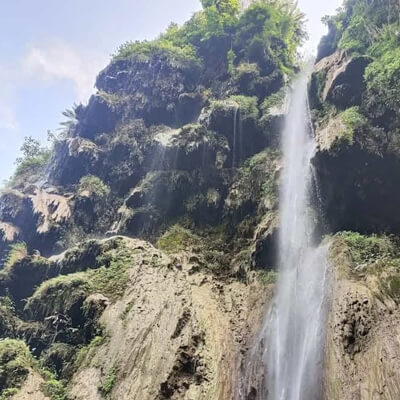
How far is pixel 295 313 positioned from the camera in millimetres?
15734

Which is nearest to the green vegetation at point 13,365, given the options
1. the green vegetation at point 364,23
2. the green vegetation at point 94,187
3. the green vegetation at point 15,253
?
the green vegetation at point 15,253

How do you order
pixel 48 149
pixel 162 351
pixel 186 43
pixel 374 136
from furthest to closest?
pixel 48 149 < pixel 186 43 < pixel 374 136 < pixel 162 351

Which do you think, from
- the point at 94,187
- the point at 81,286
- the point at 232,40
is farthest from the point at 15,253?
the point at 232,40

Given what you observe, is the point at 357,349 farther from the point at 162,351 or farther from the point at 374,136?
the point at 374,136

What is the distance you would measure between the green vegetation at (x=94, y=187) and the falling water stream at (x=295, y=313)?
1202 centimetres

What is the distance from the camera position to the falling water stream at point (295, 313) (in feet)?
44.7

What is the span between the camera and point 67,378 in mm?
15859

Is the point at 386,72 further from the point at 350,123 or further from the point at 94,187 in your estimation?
the point at 94,187

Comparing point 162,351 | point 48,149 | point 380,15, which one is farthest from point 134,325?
point 48,149

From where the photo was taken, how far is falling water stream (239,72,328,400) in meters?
13.6

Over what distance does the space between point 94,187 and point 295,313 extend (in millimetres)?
16618

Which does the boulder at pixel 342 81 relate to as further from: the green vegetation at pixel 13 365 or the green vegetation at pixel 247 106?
the green vegetation at pixel 13 365

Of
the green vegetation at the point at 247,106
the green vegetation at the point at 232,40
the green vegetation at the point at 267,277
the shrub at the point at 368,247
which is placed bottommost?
the green vegetation at the point at 267,277

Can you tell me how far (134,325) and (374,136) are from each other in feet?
41.4
